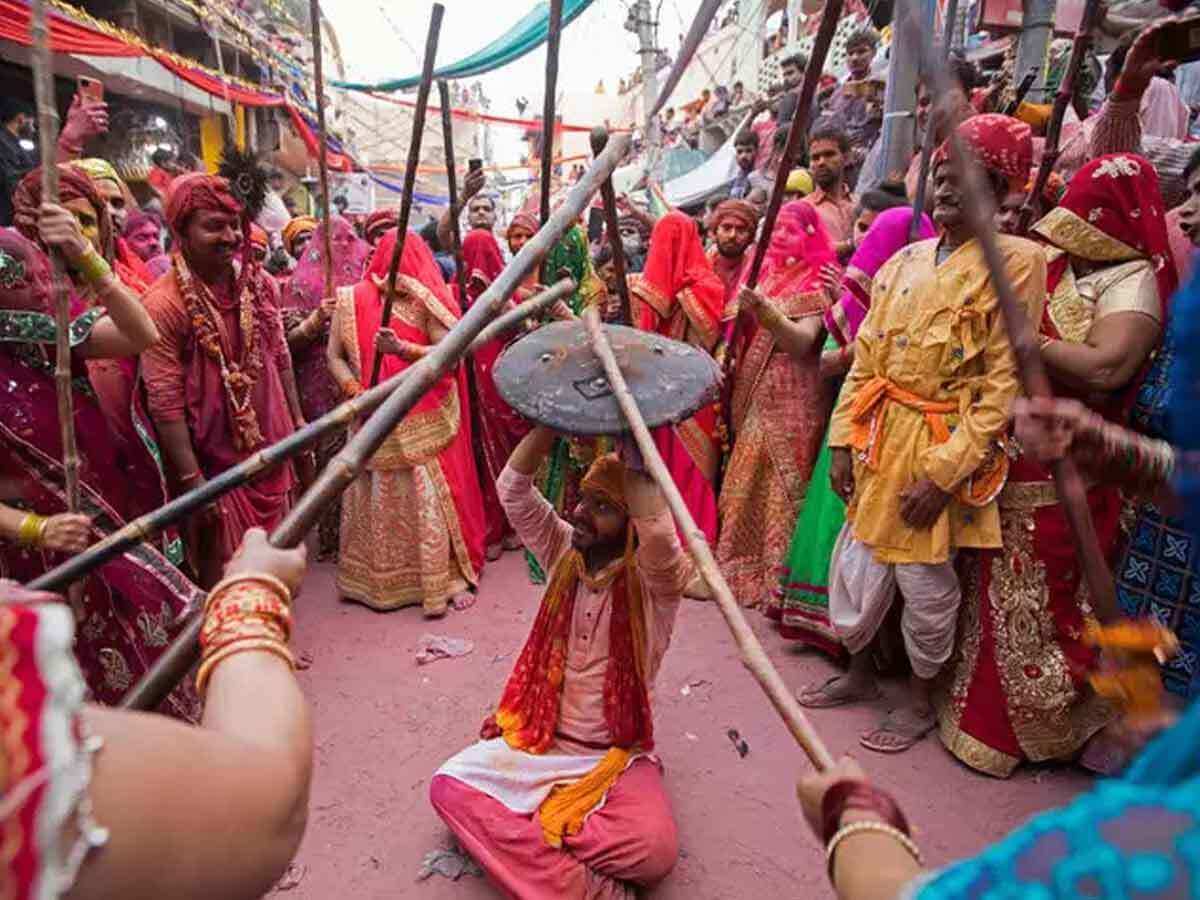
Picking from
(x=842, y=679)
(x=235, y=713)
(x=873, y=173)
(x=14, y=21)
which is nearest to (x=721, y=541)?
(x=842, y=679)

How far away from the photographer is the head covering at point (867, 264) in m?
3.35

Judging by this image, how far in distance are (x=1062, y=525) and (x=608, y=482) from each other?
1696mm

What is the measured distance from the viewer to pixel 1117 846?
63 centimetres

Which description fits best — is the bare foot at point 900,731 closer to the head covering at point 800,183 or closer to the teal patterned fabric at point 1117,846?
the teal patterned fabric at point 1117,846

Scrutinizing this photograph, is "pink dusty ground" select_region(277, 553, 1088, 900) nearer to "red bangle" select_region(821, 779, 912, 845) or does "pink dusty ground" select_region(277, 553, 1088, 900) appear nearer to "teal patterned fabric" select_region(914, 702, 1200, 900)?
"red bangle" select_region(821, 779, 912, 845)

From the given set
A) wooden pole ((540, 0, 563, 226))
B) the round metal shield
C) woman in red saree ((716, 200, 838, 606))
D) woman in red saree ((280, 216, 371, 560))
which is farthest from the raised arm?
woman in red saree ((280, 216, 371, 560))

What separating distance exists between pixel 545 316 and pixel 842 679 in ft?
9.46

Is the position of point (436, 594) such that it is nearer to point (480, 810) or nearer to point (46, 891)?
point (480, 810)

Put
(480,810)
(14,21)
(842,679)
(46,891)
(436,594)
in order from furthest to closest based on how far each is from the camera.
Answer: (14,21)
(436,594)
(842,679)
(480,810)
(46,891)

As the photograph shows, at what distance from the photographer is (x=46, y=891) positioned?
70 cm

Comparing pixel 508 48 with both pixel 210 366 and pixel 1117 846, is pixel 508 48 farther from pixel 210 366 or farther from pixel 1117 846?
pixel 1117 846

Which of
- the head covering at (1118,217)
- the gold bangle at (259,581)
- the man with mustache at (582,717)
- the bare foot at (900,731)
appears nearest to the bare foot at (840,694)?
the bare foot at (900,731)

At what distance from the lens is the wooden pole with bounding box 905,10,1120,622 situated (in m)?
1.12

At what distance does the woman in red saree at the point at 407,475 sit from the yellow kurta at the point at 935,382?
235 cm
